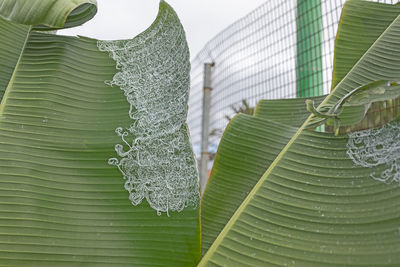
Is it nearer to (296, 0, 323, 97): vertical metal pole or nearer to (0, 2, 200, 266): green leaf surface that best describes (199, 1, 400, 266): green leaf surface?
(0, 2, 200, 266): green leaf surface

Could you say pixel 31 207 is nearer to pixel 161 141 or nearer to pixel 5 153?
pixel 5 153

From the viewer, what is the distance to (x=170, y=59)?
62 centimetres

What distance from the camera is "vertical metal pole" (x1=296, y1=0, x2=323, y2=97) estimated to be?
1475 millimetres

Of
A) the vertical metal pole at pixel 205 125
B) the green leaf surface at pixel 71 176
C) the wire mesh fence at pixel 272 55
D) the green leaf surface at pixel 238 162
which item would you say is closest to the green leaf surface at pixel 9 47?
the green leaf surface at pixel 71 176

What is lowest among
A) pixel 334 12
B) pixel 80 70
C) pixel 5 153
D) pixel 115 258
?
pixel 115 258

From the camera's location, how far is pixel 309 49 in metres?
1.55

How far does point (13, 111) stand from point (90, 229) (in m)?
0.19

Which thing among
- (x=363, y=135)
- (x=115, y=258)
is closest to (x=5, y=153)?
(x=115, y=258)

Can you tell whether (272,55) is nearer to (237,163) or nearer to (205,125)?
(205,125)

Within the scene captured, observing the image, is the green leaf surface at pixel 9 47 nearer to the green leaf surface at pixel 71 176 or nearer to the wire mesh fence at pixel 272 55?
the green leaf surface at pixel 71 176

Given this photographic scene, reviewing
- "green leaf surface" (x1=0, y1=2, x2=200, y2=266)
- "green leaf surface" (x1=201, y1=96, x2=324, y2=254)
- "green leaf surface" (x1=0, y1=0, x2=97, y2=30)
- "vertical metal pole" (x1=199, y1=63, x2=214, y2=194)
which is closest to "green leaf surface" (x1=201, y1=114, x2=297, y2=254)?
"green leaf surface" (x1=201, y1=96, x2=324, y2=254)

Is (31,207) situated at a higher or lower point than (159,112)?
lower

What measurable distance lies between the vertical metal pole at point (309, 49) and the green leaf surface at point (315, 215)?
0.91m

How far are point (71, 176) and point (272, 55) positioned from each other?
1458mm
